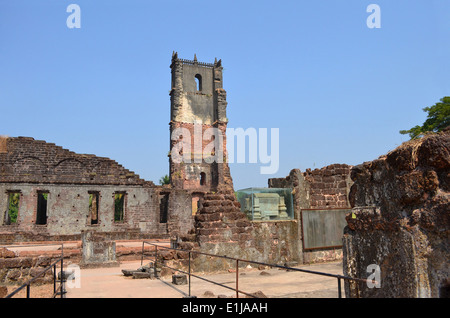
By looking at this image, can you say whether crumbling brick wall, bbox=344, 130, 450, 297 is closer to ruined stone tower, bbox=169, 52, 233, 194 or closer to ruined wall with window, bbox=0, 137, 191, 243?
ruined wall with window, bbox=0, 137, 191, 243

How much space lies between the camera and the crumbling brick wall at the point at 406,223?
3.12 m

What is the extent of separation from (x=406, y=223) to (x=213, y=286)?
6.05 metres

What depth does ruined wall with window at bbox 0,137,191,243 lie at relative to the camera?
74.6 ft

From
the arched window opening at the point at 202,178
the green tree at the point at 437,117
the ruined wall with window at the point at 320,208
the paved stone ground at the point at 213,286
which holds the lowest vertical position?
the paved stone ground at the point at 213,286

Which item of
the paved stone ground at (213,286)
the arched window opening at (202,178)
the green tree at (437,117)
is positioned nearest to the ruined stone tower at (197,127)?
the arched window opening at (202,178)

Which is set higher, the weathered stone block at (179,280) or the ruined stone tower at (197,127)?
the ruined stone tower at (197,127)

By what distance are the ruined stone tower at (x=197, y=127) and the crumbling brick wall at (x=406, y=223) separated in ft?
97.5

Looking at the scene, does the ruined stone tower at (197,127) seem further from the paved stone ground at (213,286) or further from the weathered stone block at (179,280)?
the weathered stone block at (179,280)

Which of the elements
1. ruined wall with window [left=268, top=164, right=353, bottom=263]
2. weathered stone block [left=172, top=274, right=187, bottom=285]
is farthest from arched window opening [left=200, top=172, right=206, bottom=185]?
weathered stone block [left=172, top=274, right=187, bottom=285]

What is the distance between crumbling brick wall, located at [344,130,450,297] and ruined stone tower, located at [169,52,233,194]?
29.7 m

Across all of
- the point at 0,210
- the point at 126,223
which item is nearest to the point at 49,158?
the point at 0,210

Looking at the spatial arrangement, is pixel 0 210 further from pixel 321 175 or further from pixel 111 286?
pixel 321 175

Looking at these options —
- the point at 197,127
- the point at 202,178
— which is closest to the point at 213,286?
the point at 202,178
